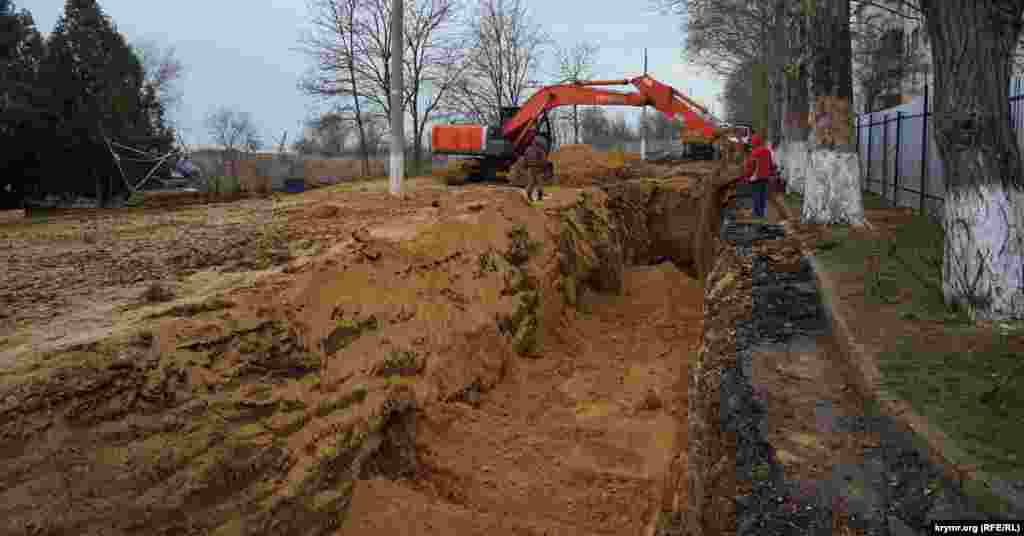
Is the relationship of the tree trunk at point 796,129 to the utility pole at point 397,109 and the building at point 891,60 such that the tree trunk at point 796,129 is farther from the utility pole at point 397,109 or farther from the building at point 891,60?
the building at point 891,60

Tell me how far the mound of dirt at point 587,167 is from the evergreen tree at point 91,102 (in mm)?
10588

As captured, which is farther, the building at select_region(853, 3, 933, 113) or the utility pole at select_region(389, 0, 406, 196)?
the building at select_region(853, 3, 933, 113)

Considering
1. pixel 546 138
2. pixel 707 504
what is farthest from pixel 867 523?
pixel 546 138

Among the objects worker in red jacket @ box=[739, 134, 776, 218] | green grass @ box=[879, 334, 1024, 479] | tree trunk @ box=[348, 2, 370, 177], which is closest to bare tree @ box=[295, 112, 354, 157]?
tree trunk @ box=[348, 2, 370, 177]

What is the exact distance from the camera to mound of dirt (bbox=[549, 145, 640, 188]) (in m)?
17.9

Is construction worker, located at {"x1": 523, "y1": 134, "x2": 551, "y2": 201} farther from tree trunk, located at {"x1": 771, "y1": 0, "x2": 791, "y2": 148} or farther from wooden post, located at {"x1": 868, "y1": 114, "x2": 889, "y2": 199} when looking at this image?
wooden post, located at {"x1": 868, "y1": 114, "x2": 889, "y2": 199}

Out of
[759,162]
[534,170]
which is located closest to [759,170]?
[759,162]

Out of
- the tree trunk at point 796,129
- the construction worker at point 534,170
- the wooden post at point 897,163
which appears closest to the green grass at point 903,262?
the wooden post at point 897,163

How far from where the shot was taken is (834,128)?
10992 millimetres

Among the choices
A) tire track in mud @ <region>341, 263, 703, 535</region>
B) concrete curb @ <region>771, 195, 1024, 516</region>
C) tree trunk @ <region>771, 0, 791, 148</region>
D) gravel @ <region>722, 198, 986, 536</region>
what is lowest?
tire track in mud @ <region>341, 263, 703, 535</region>

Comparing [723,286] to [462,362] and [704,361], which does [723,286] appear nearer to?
[704,361]

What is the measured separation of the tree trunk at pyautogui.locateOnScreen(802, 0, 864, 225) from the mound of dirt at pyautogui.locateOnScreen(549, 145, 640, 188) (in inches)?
262

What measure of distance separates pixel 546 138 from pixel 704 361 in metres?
11.2

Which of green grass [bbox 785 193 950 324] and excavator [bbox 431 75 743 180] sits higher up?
Result: excavator [bbox 431 75 743 180]
